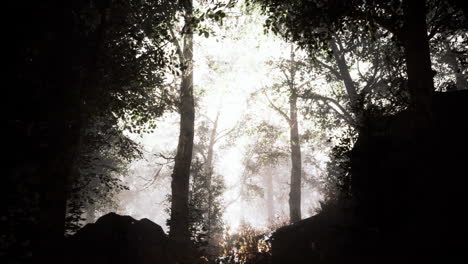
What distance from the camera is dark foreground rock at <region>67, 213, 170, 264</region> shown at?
20.3 ft

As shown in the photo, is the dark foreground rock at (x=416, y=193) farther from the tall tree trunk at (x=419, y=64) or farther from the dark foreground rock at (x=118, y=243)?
the dark foreground rock at (x=118, y=243)

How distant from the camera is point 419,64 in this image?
19.6ft

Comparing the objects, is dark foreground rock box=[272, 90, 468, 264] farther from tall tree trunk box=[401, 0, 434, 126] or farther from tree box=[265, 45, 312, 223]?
tree box=[265, 45, 312, 223]

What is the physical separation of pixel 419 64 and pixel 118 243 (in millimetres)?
8450

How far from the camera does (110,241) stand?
6.59 meters

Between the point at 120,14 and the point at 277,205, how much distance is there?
208 feet

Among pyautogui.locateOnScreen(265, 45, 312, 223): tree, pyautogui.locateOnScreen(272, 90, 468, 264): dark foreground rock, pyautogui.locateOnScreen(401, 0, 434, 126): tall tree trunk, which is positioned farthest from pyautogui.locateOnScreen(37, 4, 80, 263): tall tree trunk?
pyautogui.locateOnScreen(265, 45, 312, 223): tree

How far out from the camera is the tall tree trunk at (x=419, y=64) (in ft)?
19.2

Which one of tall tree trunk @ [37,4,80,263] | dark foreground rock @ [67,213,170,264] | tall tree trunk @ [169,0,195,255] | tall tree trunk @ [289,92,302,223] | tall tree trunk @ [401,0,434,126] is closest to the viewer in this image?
tall tree trunk @ [37,4,80,263]

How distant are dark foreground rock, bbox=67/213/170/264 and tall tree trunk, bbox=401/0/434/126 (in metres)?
7.48

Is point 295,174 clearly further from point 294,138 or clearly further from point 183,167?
point 183,167

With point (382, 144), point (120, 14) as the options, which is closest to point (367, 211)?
point (382, 144)

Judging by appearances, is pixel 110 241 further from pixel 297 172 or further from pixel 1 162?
pixel 297 172

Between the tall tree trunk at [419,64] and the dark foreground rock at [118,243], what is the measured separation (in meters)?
7.48
